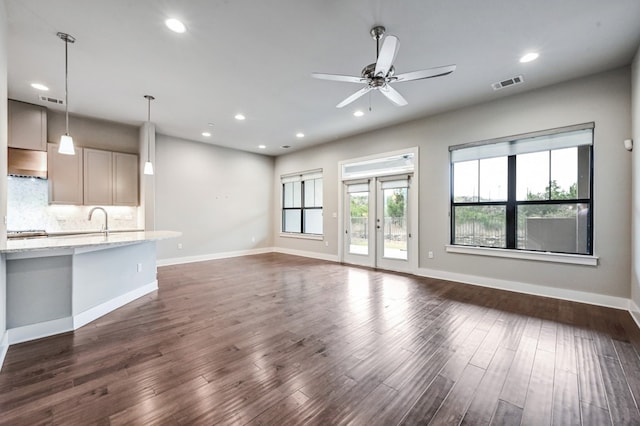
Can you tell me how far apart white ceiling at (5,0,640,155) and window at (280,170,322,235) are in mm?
3173

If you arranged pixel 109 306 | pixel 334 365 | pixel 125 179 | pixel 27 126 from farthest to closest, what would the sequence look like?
pixel 125 179 → pixel 27 126 → pixel 109 306 → pixel 334 365

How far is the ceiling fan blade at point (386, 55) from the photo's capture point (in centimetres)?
230

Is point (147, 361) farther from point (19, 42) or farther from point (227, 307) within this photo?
point (19, 42)

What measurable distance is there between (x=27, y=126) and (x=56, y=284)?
3742 mm

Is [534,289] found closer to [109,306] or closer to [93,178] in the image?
[109,306]

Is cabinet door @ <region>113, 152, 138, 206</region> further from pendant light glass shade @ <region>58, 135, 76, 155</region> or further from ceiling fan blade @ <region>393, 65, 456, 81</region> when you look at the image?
ceiling fan blade @ <region>393, 65, 456, 81</region>

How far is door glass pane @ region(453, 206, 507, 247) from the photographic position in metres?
4.54

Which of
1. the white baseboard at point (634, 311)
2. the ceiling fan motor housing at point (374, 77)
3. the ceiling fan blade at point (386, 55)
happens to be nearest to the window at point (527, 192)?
the white baseboard at point (634, 311)

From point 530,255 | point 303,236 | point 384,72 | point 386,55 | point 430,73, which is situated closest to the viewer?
point 386,55

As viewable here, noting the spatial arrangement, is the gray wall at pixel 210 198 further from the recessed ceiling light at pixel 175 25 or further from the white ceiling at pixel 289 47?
the recessed ceiling light at pixel 175 25

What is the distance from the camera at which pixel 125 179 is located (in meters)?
5.74

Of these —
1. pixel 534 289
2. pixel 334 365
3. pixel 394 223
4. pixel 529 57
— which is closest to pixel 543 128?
pixel 529 57

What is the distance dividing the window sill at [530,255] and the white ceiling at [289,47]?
8.21 feet

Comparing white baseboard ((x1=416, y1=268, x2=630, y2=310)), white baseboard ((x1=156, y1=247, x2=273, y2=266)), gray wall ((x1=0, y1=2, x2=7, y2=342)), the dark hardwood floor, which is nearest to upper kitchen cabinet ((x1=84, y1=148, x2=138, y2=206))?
white baseboard ((x1=156, y1=247, x2=273, y2=266))
